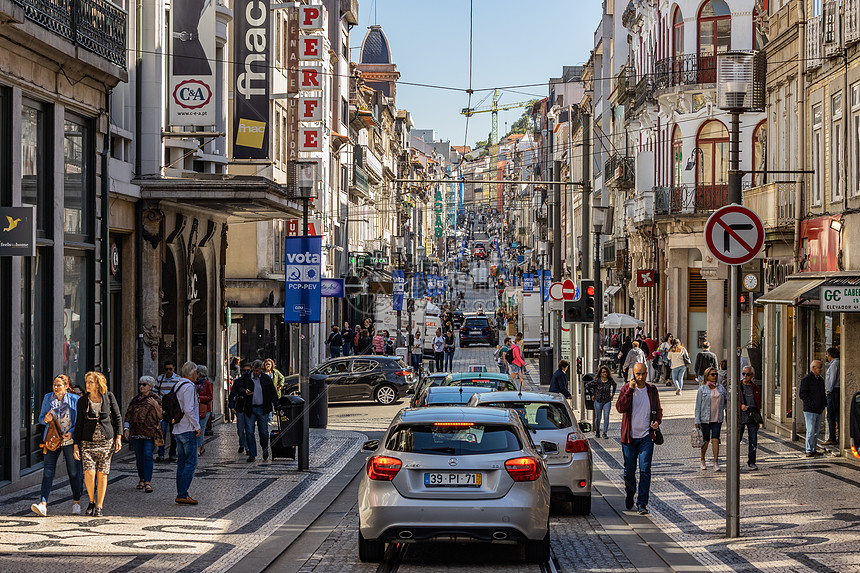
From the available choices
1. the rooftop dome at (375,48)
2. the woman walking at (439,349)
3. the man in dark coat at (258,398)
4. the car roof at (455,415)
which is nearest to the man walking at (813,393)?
the man in dark coat at (258,398)

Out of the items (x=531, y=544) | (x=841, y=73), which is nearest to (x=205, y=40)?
(x=841, y=73)

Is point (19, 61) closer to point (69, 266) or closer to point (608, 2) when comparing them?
point (69, 266)

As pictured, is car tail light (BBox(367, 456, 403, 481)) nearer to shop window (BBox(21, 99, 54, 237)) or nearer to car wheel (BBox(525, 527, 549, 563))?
car wheel (BBox(525, 527, 549, 563))

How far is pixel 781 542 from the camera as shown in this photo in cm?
1291

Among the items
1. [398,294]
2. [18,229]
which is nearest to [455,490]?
[18,229]

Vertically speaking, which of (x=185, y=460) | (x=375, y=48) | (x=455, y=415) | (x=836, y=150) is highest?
(x=375, y=48)

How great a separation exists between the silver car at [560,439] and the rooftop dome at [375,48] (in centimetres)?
9855

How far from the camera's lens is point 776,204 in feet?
89.1

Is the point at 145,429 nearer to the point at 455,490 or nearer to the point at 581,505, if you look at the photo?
the point at 581,505

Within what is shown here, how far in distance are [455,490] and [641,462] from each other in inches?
177

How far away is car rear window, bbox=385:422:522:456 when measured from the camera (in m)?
11.7

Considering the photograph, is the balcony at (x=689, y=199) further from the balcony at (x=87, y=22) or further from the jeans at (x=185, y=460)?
the jeans at (x=185, y=460)

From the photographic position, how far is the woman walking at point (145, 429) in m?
16.7

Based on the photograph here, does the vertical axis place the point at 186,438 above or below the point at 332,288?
below
